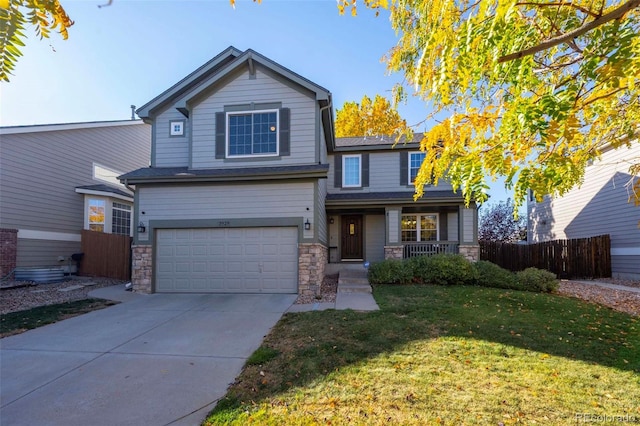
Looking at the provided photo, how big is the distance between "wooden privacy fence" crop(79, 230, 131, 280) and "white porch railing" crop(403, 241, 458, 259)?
425 inches

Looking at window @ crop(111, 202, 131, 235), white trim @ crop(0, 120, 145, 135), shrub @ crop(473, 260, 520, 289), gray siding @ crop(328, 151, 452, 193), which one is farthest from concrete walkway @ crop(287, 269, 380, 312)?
white trim @ crop(0, 120, 145, 135)

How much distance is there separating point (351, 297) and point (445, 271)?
340 centimetres

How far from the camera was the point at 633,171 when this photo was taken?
5.70m

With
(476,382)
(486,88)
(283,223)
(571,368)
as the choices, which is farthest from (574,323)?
(283,223)

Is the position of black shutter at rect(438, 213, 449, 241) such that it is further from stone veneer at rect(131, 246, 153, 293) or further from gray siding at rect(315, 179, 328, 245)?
stone veneer at rect(131, 246, 153, 293)

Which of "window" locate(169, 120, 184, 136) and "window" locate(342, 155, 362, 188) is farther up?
"window" locate(169, 120, 184, 136)

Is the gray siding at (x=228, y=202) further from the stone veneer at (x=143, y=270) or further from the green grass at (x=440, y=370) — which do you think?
the green grass at (x=440, y=370)

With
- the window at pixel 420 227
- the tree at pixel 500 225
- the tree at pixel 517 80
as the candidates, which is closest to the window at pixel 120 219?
the window at pixel 420 227

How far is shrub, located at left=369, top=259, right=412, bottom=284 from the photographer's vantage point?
1026cm

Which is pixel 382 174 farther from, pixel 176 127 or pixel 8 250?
pixel 8 250

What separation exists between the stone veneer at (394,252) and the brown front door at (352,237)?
2.06m

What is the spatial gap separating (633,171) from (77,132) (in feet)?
58.3

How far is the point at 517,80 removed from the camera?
10.8 ft

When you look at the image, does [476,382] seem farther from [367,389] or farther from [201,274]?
[201,274]
